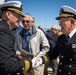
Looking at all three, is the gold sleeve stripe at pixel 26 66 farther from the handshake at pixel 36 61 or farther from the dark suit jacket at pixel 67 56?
the dark suit jacket at pixel 67 56

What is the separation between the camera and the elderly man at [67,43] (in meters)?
4.61

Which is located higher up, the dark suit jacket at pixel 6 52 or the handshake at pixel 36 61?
the dark suit jacket at pixel 6 52

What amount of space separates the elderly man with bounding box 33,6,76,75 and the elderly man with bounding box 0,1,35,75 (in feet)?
2.41

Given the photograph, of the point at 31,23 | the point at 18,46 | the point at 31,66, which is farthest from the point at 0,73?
the point at 31,23

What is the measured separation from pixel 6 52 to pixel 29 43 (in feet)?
9.55

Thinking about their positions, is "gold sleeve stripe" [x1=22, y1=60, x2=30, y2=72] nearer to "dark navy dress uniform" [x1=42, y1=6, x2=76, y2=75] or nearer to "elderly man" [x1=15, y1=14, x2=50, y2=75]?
"dark navy dress uniform" [x1=42, y1=6, x2=76, y2=75]

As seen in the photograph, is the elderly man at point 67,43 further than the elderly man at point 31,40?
No

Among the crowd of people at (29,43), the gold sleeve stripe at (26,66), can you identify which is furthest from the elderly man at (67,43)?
the gold sleeve stripe at (26,66)

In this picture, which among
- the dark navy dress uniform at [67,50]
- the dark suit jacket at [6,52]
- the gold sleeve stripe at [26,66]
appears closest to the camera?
the dark suit jacket at [6,52]

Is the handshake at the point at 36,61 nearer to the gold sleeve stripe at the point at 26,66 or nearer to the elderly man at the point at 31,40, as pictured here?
the gold sleeve stripe at the point at 26,66

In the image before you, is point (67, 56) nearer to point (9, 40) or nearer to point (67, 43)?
point (67, 43)

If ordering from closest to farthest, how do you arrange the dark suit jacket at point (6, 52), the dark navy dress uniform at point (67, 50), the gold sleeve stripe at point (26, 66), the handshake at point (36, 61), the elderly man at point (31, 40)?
the dark suit jacket at point (6, 52) < the gold sleeve stripe at point (26, 66) < the handshake at point (36, 61) < the dark navy dress uniform at point (67, 50) < the elderly man at point (31, 40)

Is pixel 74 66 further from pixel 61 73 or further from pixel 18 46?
pixel 18 46

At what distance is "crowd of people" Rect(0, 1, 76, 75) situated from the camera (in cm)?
370
